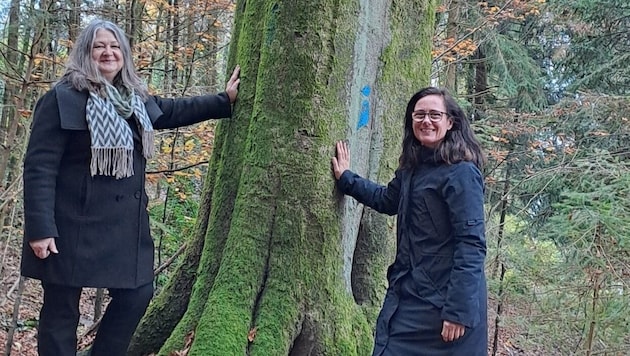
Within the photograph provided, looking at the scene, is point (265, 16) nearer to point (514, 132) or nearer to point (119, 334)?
point (119, 334)

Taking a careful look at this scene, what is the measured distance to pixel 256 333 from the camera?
325 centimetres

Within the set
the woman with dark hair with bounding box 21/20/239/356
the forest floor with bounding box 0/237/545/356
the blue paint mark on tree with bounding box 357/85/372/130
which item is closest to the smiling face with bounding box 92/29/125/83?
the woman with dark hair with bounding box 21/20/239/356

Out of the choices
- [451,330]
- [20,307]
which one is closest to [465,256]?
[451,330]

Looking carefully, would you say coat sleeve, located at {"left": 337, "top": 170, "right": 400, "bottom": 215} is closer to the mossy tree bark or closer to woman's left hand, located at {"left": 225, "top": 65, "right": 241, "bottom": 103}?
the mossy tree bark

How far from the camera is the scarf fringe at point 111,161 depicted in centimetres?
299

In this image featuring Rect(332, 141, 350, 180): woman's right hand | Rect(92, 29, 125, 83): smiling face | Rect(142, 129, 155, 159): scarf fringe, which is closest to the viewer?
Rect(92, 29, 125, 83): smiling face

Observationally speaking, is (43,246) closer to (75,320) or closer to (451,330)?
(75,320)

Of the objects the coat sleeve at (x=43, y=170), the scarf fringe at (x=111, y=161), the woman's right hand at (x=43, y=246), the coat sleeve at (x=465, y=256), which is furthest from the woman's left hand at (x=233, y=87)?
the coat sleeve at (x=465, y=256)

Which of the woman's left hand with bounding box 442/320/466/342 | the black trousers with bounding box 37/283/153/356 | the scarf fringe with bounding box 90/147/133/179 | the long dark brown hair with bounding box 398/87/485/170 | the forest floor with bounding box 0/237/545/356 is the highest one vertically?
the long dark brown hair with bounding box 398/87/485/170

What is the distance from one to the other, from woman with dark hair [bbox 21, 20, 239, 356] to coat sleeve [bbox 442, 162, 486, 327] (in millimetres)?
1591

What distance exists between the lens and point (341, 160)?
3.46 meters

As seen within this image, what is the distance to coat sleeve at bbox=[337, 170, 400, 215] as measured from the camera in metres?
3.34

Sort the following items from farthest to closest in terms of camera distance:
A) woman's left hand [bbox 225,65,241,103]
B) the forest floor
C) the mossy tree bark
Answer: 1. the forest floor
2. woman's left hand [bbox 225,65,241,103]
3. the mossy tree bark

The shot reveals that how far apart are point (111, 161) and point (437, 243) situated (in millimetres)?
1621
